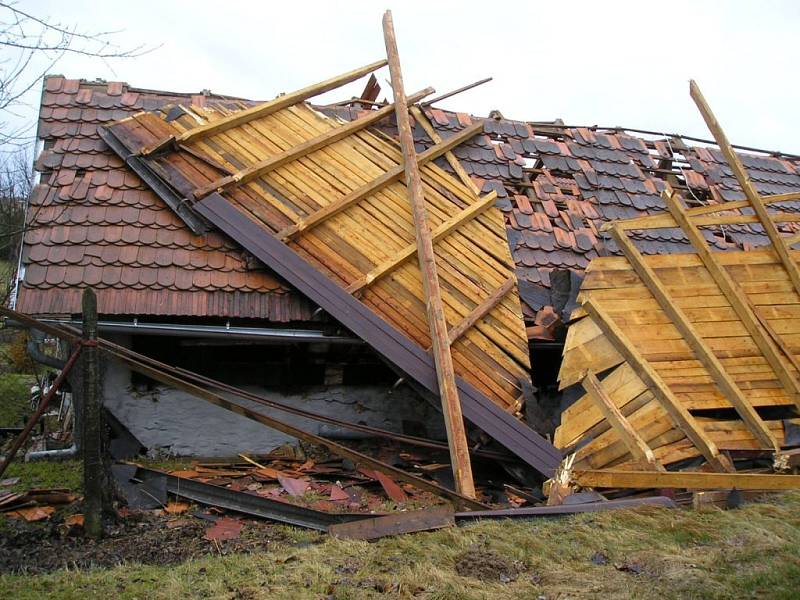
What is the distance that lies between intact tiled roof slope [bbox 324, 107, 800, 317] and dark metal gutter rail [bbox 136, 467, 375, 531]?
12.2ft

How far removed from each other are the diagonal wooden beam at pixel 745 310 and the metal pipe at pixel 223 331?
145 inches

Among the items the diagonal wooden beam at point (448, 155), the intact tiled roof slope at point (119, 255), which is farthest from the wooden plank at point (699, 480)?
the diagonal wooden beam at point (448, 155)

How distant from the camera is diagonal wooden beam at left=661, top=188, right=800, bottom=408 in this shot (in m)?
7.34

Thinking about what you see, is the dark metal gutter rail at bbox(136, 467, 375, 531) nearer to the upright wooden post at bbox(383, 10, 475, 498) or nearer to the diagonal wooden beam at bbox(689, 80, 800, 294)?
the upright wooden post at bbox(383, 10, 475, 498)

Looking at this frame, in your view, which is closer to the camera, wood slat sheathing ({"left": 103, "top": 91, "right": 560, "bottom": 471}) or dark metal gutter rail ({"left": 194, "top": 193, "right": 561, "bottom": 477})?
dark metal gutter rail ({"left": 194, "top": 193, "right": 561, "bottom": 477})

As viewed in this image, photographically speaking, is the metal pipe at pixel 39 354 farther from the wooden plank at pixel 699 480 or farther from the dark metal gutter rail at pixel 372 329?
the wooden plank at pixel 699 480

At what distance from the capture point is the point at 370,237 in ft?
26.9

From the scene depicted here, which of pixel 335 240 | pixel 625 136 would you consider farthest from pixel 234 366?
pixel 625 136

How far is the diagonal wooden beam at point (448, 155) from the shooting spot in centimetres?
948

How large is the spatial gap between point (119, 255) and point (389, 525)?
399 cm

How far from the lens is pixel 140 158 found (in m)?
8.21

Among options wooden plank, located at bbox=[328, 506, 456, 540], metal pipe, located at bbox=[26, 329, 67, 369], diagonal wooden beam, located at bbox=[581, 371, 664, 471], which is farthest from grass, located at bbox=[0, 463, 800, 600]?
metal pipe, located at bbox=[26, 329, 67, 369]

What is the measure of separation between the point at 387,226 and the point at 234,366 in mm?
2252

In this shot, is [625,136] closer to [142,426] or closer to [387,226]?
[387,226]
